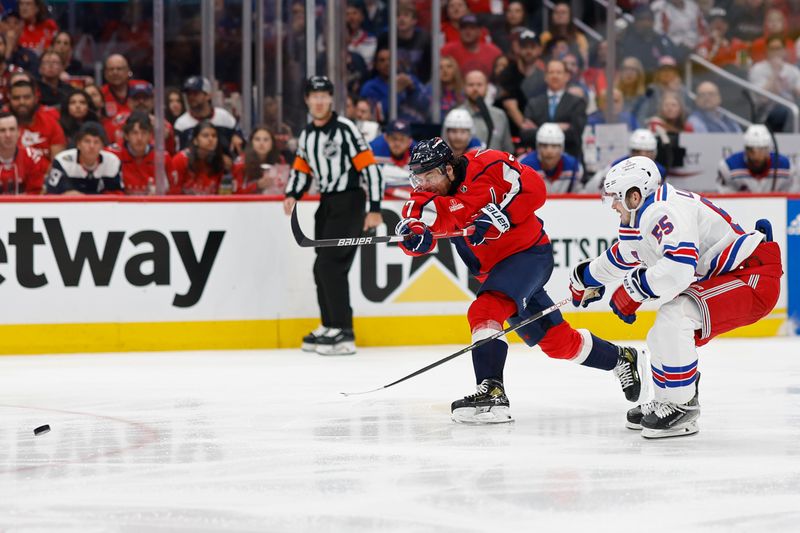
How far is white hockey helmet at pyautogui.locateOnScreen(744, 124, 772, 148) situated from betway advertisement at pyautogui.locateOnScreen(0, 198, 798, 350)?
156 centimetres

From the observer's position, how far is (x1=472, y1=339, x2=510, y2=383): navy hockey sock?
463cm

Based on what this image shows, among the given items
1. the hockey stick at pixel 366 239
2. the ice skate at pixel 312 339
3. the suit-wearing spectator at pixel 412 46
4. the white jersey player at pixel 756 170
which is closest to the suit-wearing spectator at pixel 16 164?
the ice skate at pixel 312 339

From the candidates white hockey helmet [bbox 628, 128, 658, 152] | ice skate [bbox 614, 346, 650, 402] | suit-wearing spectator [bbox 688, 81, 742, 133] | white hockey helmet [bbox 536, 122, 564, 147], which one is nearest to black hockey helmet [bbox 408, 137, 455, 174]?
ice skate [bbox 614, 346, 650, 402]

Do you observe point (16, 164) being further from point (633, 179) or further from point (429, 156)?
point (633, 179)

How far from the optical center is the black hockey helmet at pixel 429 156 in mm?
4539

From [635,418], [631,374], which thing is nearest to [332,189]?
[631,374]

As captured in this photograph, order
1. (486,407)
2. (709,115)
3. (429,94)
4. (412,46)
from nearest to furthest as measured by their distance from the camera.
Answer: (486,407)
(429,94)
(412,46)
(709,115)

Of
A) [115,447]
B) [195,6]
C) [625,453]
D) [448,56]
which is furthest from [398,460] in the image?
[448,56]

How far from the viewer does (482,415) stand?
460 centimetres

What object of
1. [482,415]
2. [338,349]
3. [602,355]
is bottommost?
[338,349]

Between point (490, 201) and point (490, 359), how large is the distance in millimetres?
584

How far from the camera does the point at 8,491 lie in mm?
A: 3539

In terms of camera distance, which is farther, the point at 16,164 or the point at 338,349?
the point at 16,164

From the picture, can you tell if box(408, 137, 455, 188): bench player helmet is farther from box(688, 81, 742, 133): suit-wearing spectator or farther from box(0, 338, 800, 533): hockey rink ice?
box(688, 81, 742, 133): suit-wearing spectator
